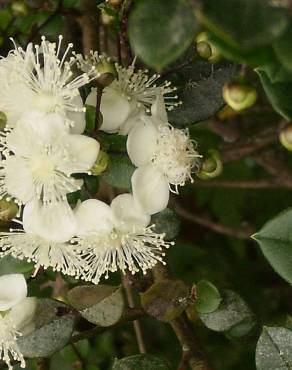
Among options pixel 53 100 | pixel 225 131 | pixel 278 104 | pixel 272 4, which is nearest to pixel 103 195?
pixel 225 131

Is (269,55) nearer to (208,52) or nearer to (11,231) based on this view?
(208,52)

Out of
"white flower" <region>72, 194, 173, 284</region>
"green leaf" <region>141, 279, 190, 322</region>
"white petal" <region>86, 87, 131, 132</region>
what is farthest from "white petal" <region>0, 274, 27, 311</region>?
"white petal" <region>86, 87, 131, 132</region>

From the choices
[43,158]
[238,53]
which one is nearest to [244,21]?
[238,53]

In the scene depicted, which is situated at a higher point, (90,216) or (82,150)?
(82,150)

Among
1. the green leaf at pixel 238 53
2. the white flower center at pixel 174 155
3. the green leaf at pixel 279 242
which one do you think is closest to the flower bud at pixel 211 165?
the white flower center at pixel 174 155

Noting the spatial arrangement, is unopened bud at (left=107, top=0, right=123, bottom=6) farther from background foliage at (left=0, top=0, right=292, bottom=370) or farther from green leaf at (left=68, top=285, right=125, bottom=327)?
green leaf at (left=68, top=285, right=125, bottom=327)

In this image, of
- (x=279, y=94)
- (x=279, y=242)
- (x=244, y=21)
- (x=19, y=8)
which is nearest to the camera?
(x=244, y=21)

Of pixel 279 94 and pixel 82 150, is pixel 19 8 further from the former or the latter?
pixel 279 94
